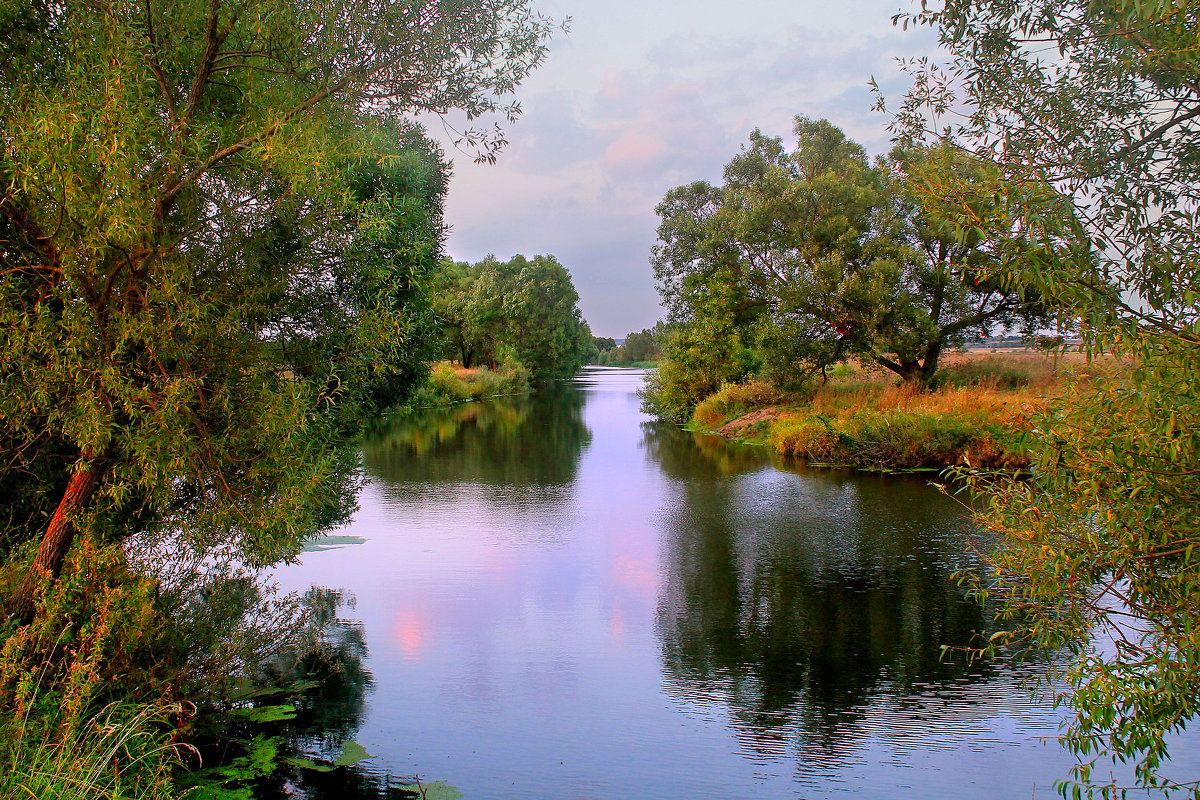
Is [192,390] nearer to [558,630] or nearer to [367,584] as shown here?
[558,630]

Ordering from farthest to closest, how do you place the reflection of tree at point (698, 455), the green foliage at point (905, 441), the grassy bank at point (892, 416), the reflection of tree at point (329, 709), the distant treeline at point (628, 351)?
1. the distant treeline at point (628, 351)
2. the reflection of tree at point (698, 455)
3. the grassy bank at point (892, 416)
4. the green foliage at point (905, 441)
5. the reflection of tree at point (329, 709)

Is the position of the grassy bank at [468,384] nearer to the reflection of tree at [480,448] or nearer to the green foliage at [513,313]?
the green foliage at [513,313]

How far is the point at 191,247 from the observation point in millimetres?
5434

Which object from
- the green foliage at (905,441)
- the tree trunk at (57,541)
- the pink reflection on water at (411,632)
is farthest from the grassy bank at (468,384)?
A: the tree trunk at (57,541)

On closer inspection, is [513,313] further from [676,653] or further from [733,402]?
[676,653]

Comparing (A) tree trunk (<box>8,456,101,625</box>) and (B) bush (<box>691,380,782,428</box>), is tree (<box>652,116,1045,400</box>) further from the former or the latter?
(A) tree trunk (<box>8,456,101,625</box>)

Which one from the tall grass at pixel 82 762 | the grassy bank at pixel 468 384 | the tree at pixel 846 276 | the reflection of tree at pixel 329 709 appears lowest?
the reflection of tree at pixel 329 709

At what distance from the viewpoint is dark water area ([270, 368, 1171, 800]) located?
5270 millimetres

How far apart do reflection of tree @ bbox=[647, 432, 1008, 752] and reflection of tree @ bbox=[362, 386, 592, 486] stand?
18.5 feet

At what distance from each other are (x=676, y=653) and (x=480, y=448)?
16213 mm

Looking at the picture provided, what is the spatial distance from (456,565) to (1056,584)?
771 cm

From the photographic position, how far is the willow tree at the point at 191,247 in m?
4.54

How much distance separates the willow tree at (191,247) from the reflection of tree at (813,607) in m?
3.79

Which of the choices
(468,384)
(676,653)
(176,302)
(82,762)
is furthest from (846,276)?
(468,384)
